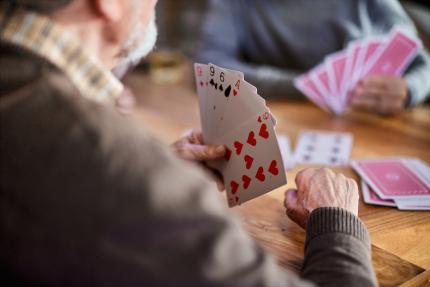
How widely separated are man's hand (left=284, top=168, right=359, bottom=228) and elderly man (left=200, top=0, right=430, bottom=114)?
991mm

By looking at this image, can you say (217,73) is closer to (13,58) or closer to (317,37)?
(13,58)

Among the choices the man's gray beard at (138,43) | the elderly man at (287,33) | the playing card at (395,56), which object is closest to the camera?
the man's gray beard at (138,43)

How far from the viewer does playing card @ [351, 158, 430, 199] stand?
1388 millimetres

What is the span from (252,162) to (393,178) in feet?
1.49

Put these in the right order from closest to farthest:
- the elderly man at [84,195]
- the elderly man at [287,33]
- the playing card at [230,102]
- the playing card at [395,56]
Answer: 1. the elderly man at [84,195]
2. the playing card at [230,102]
3. the playing card at [395,56]
4. the elderly man at [287,33]

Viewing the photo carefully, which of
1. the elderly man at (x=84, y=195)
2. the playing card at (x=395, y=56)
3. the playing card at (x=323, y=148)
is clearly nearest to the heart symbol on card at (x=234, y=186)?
the playing card at (x=323, y=148)

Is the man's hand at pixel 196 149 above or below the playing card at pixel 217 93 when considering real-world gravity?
below

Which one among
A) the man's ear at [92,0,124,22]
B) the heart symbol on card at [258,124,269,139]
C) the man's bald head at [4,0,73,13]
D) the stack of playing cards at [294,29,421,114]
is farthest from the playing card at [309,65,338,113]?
the man's bald head at [4,0,73,13]

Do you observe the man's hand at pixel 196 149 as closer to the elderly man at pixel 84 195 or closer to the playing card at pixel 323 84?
the elderly man at pixel 84 195

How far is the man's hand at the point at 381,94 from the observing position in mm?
1997

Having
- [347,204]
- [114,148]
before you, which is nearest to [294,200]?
[347,204]

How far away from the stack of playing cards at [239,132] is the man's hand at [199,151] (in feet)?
0.07

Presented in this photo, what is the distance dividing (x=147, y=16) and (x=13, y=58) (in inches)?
12.0

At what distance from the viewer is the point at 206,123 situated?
1438 millimetres
